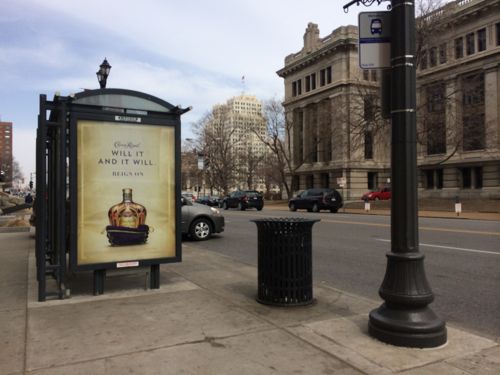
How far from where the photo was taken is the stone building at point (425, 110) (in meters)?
37.8

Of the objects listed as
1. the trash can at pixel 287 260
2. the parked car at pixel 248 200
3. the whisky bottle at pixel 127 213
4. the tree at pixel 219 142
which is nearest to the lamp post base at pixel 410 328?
the trash can at pixel 287 260

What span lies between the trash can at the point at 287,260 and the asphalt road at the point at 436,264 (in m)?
1.45

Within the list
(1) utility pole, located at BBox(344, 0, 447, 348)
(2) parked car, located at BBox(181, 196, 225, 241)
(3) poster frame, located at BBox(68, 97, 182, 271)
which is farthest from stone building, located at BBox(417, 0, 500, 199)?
(1) utility pole, located at BBox(344, 0, 447, 348)

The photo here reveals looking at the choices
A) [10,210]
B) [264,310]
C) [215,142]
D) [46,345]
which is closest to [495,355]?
[264,310]

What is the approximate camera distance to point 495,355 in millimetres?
4188

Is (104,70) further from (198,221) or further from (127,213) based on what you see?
(127,213)

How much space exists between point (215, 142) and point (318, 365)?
74.9m

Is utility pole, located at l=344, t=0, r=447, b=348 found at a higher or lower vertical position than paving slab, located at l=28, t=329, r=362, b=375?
higher

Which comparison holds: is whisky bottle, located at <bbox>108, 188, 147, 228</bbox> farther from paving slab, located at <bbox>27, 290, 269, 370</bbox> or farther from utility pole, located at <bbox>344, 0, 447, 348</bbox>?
utility pole, located at <bbox>344, 0, 447, 348</bbox>

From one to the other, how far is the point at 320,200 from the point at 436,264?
2317 centimetres

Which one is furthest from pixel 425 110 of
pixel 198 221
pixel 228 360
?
pixel 228 360

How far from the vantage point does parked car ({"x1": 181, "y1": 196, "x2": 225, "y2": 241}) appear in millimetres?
14031

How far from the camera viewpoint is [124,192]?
257 inches

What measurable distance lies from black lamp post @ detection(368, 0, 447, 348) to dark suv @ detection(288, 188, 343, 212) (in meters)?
27.7
